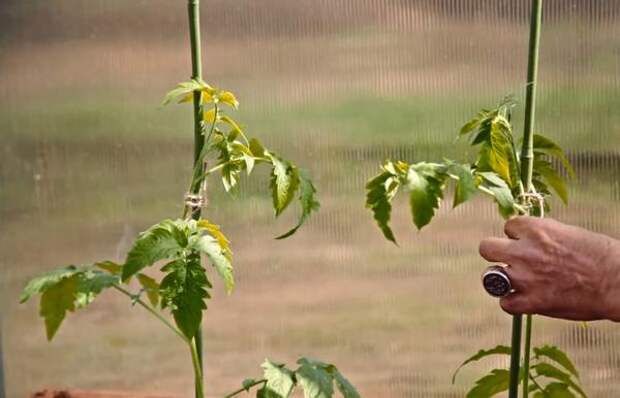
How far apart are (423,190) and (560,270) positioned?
0.17 m

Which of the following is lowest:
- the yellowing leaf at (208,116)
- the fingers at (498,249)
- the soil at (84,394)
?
the soil at (84,394)

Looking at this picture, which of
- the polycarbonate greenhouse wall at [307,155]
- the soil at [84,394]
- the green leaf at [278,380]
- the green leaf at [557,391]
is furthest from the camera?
the soil at [84,394]

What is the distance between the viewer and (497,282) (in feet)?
3.97

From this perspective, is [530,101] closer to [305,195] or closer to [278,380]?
[305,195]

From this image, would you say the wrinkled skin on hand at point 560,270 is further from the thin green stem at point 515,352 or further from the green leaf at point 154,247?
the green leaf at point 154,247

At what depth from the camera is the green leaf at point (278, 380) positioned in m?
1.19

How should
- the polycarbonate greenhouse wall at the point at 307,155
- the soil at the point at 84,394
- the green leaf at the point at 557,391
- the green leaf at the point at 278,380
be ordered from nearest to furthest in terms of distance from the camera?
the green leaf at the point at 278,380
the green leaf at the point at 557,391
the polycarbonate greenhouse wall at the point at 307,155
the soil at the point at 84,394

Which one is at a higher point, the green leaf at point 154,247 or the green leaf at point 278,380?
the green leaf at point 154,247

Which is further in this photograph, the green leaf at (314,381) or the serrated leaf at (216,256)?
the green leaf at (314,381)

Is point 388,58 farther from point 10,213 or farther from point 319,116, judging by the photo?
point 10,213

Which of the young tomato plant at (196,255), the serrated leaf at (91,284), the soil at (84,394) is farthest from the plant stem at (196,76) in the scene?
the soil at (84,394)

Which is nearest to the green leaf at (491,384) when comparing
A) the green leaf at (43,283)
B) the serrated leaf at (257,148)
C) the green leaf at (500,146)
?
the green leaf at (500,146)

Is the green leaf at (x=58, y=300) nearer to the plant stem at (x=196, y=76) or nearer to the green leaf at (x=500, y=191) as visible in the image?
the plant stem at (x=196, y=76)

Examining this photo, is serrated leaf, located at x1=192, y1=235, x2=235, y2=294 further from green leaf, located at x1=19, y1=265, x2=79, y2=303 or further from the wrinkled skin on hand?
the wrinkled skin on hand
